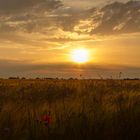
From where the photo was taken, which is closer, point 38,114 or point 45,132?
point 45,132

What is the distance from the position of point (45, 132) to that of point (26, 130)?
321mm

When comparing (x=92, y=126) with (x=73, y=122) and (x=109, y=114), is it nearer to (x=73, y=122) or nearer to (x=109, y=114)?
(x=73, y=122)

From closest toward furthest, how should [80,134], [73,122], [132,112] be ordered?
[80,134] < [73,122] < [132,112]

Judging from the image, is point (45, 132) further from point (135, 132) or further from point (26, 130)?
point (135, 132)

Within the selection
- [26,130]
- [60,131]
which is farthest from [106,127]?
[26,130]

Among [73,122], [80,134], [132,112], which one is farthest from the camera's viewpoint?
[132,112]

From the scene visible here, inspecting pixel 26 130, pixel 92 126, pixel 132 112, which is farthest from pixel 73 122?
pixel 132 112

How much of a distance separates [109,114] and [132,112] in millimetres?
383

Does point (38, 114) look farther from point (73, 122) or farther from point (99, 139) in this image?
point (99, 139)

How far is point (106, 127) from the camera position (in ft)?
21.5

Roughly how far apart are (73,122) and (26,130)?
68 centimetres

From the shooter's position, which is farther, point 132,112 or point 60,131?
point 132,112

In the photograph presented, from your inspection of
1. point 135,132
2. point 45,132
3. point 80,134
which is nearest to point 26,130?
point 45,132

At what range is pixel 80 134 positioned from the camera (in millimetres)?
6027
